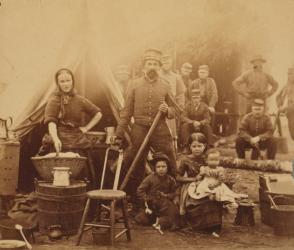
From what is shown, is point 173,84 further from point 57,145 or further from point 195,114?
point 57,145

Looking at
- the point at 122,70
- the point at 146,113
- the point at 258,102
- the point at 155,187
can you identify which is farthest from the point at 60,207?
the point at 258,102

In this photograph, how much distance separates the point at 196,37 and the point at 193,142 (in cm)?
345

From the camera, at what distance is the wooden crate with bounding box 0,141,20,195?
16.1ft

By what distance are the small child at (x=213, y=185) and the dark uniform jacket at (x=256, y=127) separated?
2195 mm

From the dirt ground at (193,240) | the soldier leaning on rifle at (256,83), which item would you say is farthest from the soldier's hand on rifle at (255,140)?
the dirt ground at (193,240)

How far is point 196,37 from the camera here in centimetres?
782

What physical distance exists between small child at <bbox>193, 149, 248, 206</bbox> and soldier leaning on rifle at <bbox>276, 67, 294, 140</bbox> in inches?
93.7

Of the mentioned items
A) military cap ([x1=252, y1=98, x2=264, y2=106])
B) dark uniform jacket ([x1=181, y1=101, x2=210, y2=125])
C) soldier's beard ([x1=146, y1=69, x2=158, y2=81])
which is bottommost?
dark uniform jacket ([x1=181, y1=101, x2=210, y2=125])

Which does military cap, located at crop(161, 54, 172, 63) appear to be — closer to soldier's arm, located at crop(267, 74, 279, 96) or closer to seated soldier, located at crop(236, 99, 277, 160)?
seated soldier, located at crop(236, 99, 277, 160)

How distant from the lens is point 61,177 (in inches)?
166

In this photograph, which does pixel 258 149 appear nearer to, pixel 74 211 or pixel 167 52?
pixel 167 52

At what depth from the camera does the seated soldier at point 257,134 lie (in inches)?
254

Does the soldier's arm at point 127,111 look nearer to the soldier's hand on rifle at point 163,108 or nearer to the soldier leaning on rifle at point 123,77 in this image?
the soldier's hand on rifle at point 163,108

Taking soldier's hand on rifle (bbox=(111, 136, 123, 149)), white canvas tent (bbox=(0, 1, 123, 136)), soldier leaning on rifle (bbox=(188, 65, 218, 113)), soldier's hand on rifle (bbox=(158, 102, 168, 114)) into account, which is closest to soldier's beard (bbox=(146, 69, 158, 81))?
soldier's hand on rifle (bbox=(158, 102, 168, 114))
